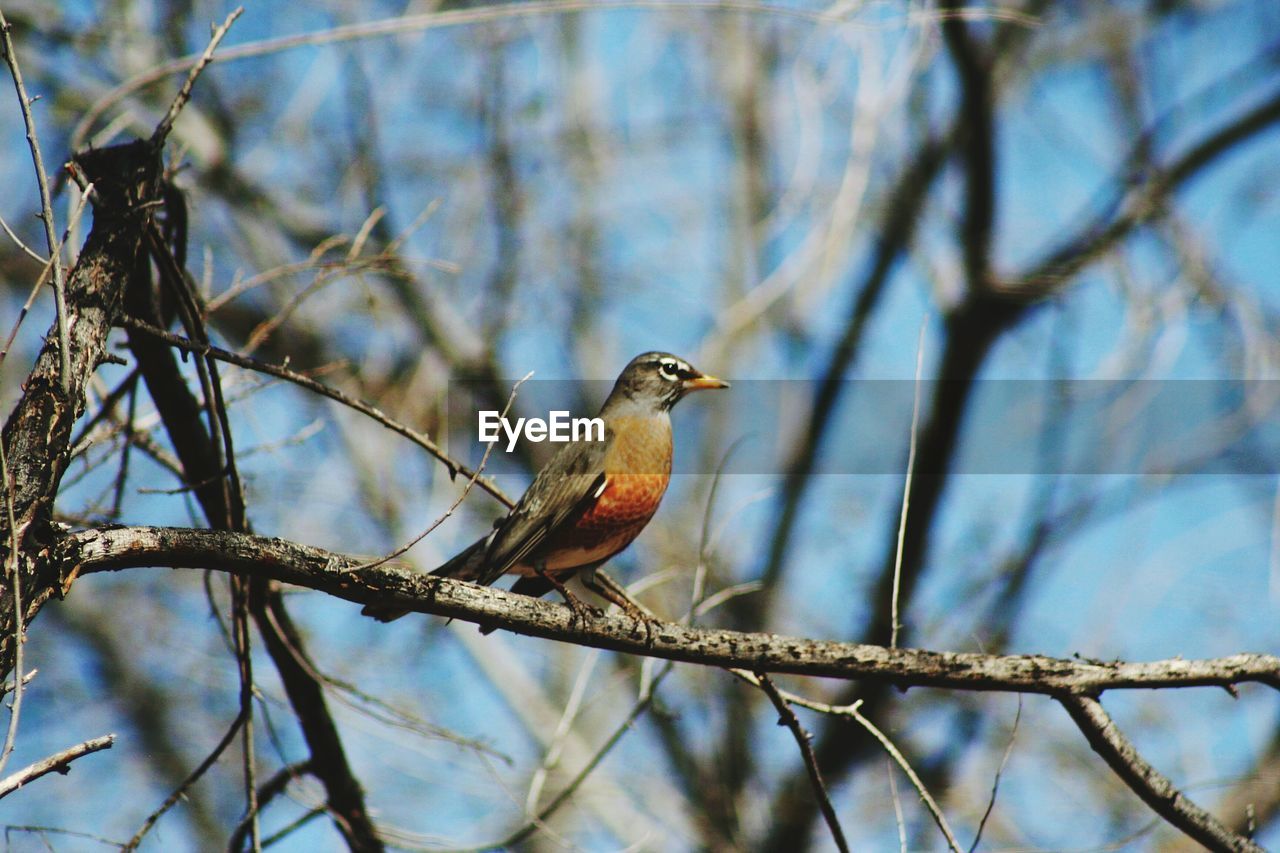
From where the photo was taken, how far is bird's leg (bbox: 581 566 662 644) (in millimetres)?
3025

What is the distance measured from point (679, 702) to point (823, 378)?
2.50 m

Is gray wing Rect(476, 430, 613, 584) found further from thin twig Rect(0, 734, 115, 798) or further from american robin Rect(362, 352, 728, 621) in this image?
thin twig Rect(0, 734, 115, 798)

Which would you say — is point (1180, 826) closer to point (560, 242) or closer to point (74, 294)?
point (74, 294)

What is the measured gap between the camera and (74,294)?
2.21 m

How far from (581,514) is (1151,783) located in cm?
175

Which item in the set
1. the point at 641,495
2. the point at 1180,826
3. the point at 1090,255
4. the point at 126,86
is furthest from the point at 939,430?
the point at 126,86

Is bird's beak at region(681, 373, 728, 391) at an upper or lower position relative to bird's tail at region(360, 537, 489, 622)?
upper

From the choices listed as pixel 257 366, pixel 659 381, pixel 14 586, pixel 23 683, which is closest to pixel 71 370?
pixel 257 366

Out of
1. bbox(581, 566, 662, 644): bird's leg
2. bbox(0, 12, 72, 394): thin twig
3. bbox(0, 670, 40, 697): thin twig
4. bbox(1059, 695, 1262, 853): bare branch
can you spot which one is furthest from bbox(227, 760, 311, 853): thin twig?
bbox(1059, 695, 1262, 853): bare branch

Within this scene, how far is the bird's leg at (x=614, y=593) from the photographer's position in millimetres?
3025

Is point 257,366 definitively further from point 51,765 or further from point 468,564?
point 468,564

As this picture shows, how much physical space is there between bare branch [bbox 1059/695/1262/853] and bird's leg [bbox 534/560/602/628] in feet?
3.43

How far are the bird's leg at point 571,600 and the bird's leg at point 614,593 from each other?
82 mm

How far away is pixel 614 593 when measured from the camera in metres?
3.30
